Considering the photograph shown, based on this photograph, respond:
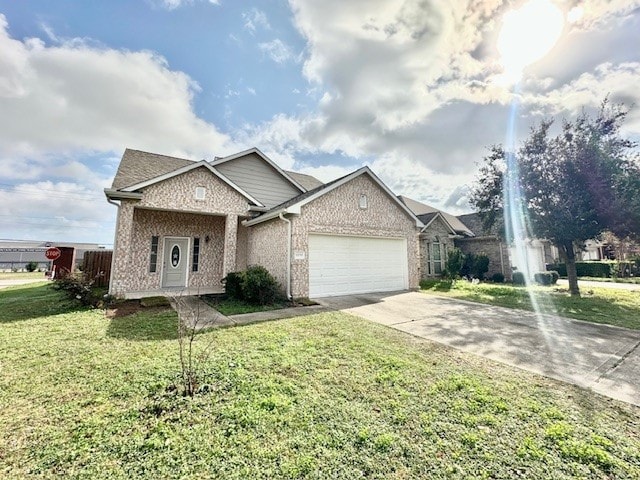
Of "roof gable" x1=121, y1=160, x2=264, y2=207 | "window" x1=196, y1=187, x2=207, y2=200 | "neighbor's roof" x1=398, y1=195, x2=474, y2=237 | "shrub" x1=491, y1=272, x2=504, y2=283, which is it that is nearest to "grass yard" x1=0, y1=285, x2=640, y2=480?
"roof gable" x1=121, y1=160, x2=264, y2=207

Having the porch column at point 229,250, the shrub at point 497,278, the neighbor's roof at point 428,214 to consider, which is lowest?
the shrub at point 497,278

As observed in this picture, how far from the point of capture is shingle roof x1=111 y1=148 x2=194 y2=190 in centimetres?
1142

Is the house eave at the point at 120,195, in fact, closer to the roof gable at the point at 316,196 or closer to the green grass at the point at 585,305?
the roof gable at the point at 316,196

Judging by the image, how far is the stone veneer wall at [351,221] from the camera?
1009cm

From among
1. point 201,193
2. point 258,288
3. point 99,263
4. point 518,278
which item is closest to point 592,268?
point 518,278

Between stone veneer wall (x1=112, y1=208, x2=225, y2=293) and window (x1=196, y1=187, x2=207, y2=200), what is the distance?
2.32 m

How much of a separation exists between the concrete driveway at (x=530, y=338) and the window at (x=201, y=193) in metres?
6.27

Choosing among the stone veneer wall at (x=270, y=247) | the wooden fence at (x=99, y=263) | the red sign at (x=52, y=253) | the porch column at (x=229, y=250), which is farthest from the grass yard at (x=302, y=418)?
the red sign at (x=52, y=253)

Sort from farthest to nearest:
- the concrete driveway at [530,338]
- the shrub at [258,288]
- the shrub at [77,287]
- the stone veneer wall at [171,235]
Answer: the stone veneer wall at [171,235] < the shrub at [258,288] < the shrub at [77,287] < the concrete driveway at [530,338]

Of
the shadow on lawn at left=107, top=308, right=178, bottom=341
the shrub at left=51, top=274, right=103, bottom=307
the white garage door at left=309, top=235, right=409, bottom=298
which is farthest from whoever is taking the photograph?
the white garage door at left=309, top=235, right=409, bottom=298

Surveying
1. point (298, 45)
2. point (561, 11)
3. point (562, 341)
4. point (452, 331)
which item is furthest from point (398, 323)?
point (298, 45)

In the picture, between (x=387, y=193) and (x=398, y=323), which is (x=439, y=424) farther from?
(x=387, y=193)

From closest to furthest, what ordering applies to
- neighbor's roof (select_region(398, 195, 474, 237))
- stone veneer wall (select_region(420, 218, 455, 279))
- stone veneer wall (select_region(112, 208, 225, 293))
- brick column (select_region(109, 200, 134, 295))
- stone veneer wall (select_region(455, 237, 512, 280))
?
brick column (select_region(109, 200, 134, 295)) < stone veneer wall (select_region(112, 208, 225, 293)) < stone veneer wall (select_region(420, 218, 455, 279)) < stone veneer wall (select_region(455, 237, 512, 280)) < neighbor's roof (select_region(398, 195, 474, 237))

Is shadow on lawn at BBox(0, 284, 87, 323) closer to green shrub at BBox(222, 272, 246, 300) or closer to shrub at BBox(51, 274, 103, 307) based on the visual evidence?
shrub at BBox(51, 274, 103, 307)
